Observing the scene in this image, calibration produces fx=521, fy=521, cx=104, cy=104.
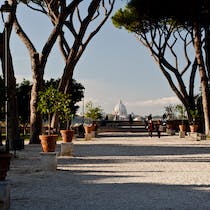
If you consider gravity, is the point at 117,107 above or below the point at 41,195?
above

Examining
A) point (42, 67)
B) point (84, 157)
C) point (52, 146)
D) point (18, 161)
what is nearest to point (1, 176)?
point (52, 146)

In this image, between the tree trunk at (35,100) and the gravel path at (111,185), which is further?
the tree trunk at (35,100)

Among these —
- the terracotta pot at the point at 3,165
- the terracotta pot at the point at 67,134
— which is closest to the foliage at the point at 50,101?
the terracotta pot at the point at 67,134

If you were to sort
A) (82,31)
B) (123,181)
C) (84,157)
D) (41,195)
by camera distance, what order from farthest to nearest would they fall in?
(82,31) → (84,157) → (123,181) → (41,195)

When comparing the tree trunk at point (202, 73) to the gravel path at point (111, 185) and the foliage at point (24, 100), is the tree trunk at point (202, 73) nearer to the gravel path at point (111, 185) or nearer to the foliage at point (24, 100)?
the gravel path at point (111, 185)

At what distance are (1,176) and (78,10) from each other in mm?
25269

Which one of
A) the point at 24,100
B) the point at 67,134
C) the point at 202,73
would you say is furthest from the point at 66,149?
the point at 24,100

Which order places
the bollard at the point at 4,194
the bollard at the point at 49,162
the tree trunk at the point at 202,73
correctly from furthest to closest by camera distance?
the tree trunk at the point at 202,73 < the bollard at the point at 49,162 < the bollard at the point at 4,194

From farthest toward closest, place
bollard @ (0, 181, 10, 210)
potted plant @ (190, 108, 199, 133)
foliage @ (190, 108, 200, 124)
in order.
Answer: foliage @ (190, 108, 200, 124), potted plant @ (190, 108, 199, 133), bollard @ (0, 181, 10, 210)

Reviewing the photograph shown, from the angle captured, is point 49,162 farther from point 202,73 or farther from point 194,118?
point 194,118

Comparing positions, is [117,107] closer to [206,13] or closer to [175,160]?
[206,13]

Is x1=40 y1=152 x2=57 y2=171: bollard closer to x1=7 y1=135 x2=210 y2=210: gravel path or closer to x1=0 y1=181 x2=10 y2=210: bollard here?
x1=7 y1=135 x2=210 y2=210: gravel path

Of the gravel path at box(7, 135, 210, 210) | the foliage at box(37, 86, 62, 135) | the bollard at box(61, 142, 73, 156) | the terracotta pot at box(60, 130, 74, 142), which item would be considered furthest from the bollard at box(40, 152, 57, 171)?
the terracotta pot at box(60, 130, 74, 142)

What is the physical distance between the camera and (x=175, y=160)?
15.3m
